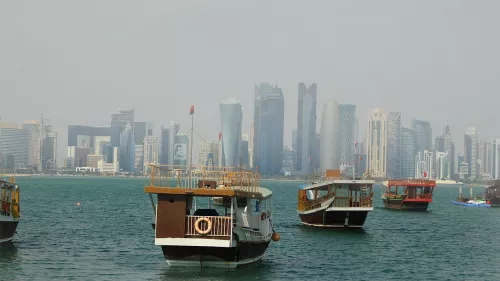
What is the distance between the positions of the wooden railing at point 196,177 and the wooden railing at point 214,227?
5.73 ft

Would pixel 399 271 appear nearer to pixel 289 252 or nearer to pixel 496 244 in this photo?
pixel 289 252

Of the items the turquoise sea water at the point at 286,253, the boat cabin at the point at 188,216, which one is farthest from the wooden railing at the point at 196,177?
the turquoise sea water at the point at 286,253

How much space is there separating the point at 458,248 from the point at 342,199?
1006 cm

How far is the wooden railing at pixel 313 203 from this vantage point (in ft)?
209

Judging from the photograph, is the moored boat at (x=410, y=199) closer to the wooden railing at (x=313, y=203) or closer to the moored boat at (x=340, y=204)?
the wooden railing at (x=313, y=203)

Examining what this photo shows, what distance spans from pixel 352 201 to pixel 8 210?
27.4m

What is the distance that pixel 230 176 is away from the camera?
38.3 m

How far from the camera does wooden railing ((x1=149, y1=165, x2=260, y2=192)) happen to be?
120ft

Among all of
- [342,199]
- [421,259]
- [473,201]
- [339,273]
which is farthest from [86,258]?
[473,201]

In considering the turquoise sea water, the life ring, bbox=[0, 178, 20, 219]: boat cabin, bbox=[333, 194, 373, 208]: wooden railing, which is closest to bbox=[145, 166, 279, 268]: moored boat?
the life ring

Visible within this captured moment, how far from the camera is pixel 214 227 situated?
35.6 m

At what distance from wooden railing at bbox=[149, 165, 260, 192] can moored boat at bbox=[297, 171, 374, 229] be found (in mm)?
22661

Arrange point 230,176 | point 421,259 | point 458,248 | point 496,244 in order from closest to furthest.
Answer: point 230,176 → point 421,259 → point 458,248 → point 496,244

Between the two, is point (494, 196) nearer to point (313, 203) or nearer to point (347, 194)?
point (313, 203)
